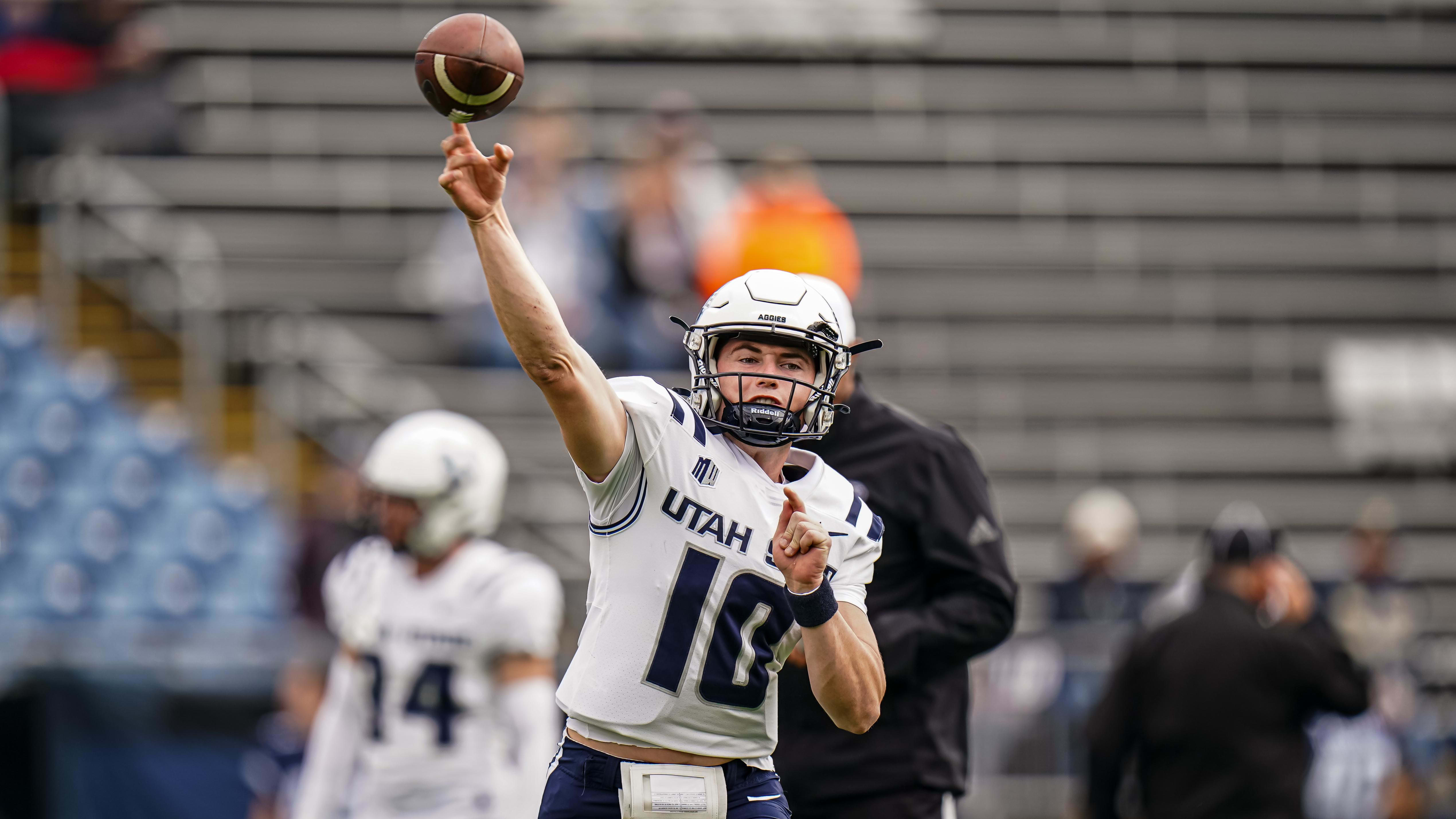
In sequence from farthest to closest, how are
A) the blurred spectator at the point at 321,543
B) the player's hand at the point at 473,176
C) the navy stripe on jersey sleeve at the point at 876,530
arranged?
the blurred spectator at the point at 321,543 → the navy stripe on jersey sleeve at the point at 876,530 → the player's hand at the point at 473,176

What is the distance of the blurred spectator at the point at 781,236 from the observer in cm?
1052

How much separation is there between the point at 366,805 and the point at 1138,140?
9316mm

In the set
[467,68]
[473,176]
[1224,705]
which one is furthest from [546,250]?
[473,176]

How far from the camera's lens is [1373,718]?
9852mm

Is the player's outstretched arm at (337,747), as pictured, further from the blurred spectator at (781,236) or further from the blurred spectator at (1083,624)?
the blurred spectator at (781,236)

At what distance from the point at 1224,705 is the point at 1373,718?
2.94 meters

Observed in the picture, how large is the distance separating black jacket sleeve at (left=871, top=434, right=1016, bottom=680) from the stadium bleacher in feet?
22.0

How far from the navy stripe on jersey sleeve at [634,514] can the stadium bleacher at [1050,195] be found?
8.19m

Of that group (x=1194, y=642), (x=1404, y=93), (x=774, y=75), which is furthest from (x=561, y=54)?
(x=1194, y=642)

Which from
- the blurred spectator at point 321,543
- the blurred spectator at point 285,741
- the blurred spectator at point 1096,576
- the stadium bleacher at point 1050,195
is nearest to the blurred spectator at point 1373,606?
the blurred spectator at point 1096,576

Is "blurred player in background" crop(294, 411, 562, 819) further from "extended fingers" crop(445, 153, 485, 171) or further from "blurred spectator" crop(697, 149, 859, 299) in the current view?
"blurred spectator" crop(697, 149, 859, 299)

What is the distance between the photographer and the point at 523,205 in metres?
11.0

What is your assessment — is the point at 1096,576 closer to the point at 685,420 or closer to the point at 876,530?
the point at 876,530

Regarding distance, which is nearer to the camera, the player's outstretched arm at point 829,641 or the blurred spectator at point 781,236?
the player's outstretched arm at point 829,641
